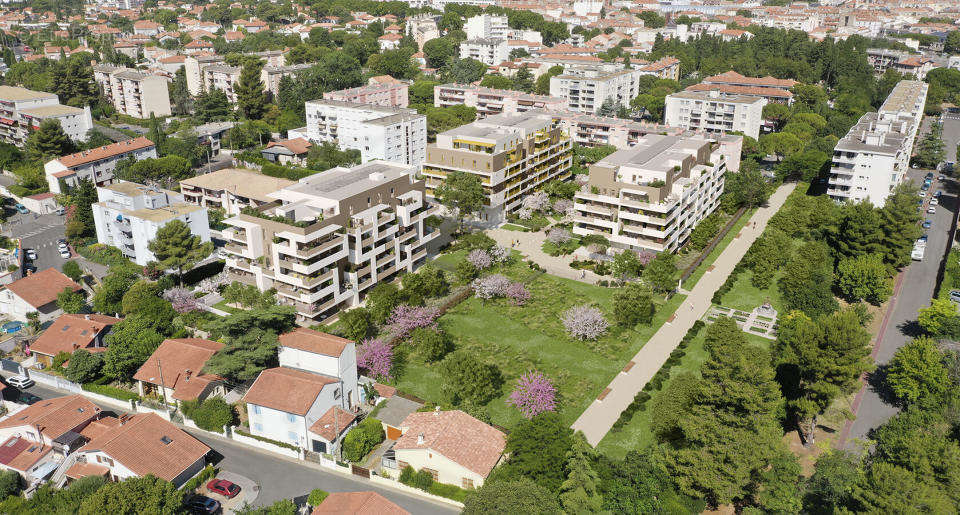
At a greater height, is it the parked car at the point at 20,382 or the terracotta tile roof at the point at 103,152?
the terracotta tile roof at the point at 103,152

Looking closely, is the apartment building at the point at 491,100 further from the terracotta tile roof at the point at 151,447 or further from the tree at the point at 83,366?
the terracotta tile roof at the point at 151,447

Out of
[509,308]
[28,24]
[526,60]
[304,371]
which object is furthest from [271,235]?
[28,24]

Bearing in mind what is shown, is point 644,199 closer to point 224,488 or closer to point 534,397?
point 534,397

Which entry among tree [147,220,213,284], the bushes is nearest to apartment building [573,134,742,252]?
the bushes

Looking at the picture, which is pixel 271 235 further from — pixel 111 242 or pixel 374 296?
pixel 111 242

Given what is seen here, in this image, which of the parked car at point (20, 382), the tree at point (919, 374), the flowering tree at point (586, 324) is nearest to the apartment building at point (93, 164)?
the parked car at point (20, 382)

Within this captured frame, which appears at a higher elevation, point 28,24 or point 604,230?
point 28,24

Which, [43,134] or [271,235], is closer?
[271,235]
